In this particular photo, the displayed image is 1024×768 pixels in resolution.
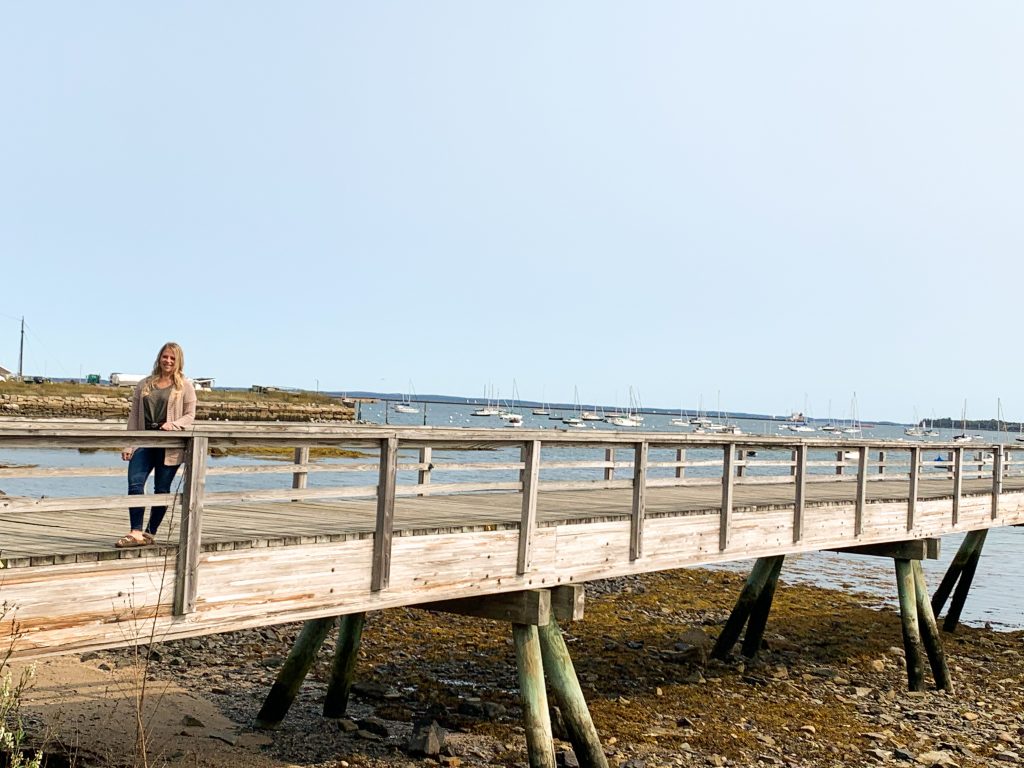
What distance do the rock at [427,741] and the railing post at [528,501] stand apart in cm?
249

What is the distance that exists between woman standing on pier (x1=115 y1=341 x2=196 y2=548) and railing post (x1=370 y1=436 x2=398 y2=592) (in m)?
1.37

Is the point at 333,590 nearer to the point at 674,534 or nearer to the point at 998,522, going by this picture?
the point at 674,534

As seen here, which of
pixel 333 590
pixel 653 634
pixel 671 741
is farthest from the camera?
pixel 653 634

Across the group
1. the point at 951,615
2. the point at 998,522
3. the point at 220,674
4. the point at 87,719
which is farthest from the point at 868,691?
the point at 87,719

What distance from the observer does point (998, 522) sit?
59.5ft

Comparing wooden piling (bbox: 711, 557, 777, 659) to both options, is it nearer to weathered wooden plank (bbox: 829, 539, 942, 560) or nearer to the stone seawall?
weathered wooden plank (bbox: 829, 539, 942, 560)

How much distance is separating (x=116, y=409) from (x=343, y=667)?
63.0m

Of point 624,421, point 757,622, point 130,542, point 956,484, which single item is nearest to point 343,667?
point 130,542

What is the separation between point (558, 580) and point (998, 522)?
11060mm

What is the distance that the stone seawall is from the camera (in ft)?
213

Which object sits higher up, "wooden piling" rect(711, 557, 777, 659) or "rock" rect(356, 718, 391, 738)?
→ "wooden piling" rect(711, 557, 777, 659)

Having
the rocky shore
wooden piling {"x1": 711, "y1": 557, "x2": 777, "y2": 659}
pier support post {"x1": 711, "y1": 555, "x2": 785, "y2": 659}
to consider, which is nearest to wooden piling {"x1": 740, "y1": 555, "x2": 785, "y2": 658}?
pier support post {"x1": 711, "y1": 555, "x2": 785, "y2": 659}

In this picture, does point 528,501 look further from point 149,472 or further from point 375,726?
point 375,726

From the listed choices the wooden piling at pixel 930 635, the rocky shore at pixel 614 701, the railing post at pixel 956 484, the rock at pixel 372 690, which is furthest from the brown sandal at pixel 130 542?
the railing post at pixel 956 484
